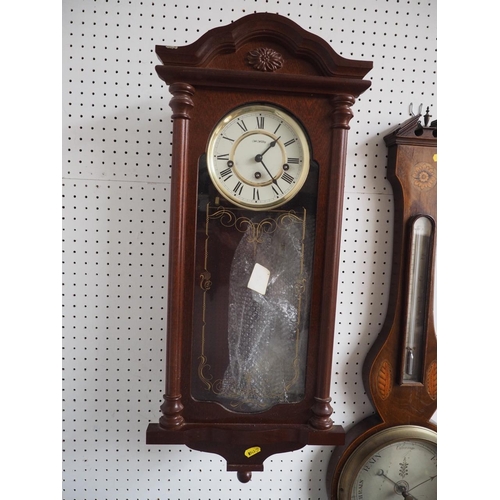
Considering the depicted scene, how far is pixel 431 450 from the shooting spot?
1.11m

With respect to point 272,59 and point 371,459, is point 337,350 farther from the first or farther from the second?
point 272,59

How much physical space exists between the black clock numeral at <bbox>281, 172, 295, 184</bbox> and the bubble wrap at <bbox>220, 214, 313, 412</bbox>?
0.09 metres

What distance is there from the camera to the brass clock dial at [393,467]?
1084 millimetres

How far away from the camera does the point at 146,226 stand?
1082mm

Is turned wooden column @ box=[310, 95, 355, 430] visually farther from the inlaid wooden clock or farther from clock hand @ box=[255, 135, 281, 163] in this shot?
clock hand @ box=[255, 135, 281, 163]

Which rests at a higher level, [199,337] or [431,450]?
[199,337]

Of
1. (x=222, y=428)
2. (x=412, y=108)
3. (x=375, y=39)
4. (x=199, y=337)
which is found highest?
(x=375, y=39)

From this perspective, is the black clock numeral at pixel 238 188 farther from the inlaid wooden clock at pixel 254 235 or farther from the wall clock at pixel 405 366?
the wall clock at pixel 405 366

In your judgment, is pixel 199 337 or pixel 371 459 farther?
pixel 371 459

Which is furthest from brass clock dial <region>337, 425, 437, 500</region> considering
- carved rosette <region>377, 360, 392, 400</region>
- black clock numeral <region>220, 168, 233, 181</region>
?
black clock numeral <region>220, 168, 233, 181</region>

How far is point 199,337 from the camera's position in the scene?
905mm

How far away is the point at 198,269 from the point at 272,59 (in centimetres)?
52

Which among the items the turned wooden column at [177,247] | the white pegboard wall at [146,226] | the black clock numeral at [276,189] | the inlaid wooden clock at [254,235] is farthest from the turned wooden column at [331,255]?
the turned wooden column at [177,247]

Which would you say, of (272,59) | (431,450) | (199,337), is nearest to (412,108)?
(272,59)
